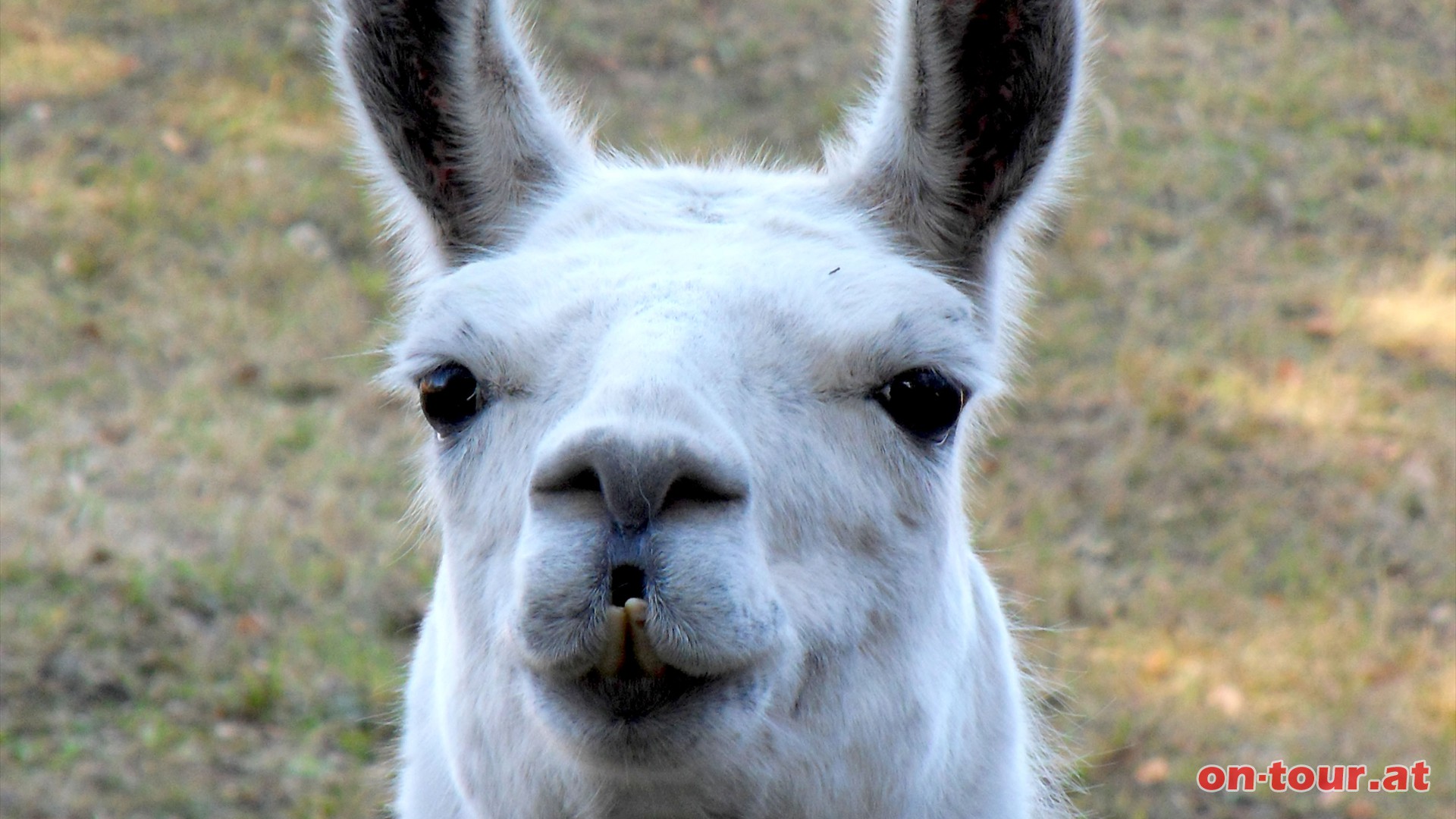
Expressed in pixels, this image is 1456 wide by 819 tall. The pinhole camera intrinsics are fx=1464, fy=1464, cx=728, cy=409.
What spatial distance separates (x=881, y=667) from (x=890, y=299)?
0.65m

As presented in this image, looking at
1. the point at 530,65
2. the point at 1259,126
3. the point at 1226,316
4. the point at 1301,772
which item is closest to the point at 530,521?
the point at 530,65

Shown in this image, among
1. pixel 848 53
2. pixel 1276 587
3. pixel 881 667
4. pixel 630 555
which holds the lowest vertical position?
pixel 1276 587

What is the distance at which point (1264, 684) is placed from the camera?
612 cm

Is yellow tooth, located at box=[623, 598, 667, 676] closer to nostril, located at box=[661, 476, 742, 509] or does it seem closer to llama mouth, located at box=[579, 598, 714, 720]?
llama mouth, located at box=[579, 598, 714, 720]

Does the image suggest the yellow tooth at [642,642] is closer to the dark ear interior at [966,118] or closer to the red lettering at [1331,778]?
the dark ear interior at [966,118]

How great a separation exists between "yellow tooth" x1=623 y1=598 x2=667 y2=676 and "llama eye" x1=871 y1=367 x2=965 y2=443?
682mm

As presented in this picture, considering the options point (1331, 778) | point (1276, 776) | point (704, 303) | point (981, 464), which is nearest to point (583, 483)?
point (704, 303)

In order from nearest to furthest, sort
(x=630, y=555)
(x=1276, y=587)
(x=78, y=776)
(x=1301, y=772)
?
(x=630, y=555) → (x=78, y=776) → (x=1301, y=772) → (x=1276, y=587)

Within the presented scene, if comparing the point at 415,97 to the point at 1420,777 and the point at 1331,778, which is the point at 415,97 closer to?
the point at 1331,778

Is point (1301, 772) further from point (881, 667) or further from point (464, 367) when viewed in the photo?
point (464, 367)

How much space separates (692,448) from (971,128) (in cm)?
119

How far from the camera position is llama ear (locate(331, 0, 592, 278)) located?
3012mm

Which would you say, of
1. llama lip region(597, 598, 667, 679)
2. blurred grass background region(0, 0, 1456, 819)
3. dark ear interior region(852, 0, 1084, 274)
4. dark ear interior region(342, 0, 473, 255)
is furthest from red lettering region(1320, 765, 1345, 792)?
llama lip region(597, 598, 667, 679)

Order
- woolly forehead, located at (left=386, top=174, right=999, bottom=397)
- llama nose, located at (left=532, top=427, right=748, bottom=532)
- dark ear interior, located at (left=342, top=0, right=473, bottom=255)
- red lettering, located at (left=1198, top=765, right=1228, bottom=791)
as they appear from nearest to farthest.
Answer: llama nose, located at (left=532, top=427, right=748, bottom=532), woolly forehead, located at (left=386, top=174, right=999, bottom=397), dark ear interior, located at (left=342, top=0, right=473, bottom=255), red lettering, located at (left=1198, top=765, right=1228, bottom=791)
